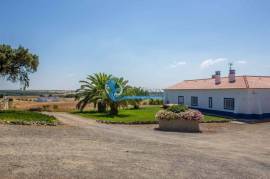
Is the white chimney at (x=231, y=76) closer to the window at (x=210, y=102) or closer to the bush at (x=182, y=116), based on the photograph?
the window at (x=210, y=102)

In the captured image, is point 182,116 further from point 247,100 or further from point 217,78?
point 217,78

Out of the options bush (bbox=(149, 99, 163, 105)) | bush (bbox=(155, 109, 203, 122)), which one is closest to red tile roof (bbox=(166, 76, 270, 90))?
bush (bbox=(149, 99, 163, 105))

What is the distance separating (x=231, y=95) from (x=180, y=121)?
12775mm

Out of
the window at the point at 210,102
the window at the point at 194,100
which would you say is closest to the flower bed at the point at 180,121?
the window at the point at 210,102

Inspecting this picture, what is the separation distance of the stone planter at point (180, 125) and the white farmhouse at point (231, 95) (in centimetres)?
1113

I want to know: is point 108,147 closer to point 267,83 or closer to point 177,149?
point 177,149

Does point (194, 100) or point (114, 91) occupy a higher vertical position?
point (114, 91)

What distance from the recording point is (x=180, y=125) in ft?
76.8

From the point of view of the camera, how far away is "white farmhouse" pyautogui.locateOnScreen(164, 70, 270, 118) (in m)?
32.5

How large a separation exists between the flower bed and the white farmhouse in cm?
1091

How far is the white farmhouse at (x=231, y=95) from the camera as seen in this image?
32.5m

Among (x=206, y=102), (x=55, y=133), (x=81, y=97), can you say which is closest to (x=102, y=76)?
(x=81, y=97)

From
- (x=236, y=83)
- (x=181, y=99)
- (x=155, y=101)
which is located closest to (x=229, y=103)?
A: (x=236, y=83)

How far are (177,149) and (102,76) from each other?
2246 cm
